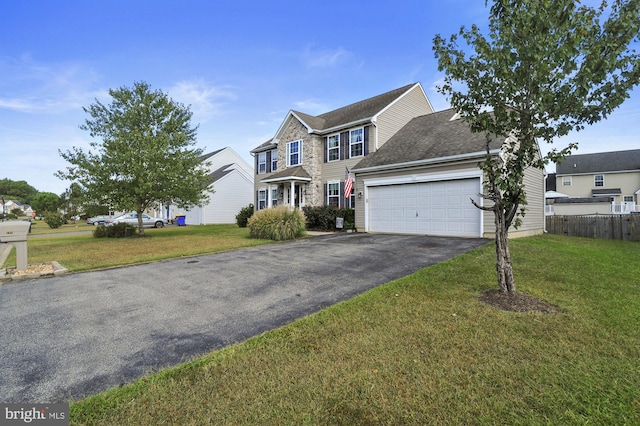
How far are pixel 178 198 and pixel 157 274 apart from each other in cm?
1132

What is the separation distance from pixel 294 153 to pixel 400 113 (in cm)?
731

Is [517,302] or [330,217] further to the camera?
[330,217]

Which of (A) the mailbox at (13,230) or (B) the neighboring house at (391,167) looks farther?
(B) the neighboring house at (391,167)

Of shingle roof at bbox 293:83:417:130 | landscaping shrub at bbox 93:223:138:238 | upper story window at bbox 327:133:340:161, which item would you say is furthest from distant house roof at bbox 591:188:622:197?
landscaping shrub at bbox 93:223:138:238

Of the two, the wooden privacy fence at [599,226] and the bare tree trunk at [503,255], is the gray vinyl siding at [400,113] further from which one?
the bare tree trunk at [503,255]

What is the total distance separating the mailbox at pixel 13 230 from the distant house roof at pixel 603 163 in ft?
150

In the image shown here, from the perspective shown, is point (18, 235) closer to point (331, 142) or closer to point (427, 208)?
point (427, 208)

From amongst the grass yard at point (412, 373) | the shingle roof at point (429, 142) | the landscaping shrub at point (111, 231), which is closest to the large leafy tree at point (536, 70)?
the grass yard at point (412, 373)

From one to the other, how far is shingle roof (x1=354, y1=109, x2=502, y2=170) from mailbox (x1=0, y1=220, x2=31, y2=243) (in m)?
12.6

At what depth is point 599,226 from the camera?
14.5m

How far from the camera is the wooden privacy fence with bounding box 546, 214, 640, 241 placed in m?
13.7

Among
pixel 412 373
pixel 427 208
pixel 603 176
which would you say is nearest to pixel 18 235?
pixel 412 373

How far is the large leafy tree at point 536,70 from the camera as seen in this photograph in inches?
153

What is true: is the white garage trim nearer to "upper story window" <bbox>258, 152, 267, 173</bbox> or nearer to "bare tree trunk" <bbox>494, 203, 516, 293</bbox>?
"bare tree trunk" <bbox>494, 203, 516, 293</bbox>
